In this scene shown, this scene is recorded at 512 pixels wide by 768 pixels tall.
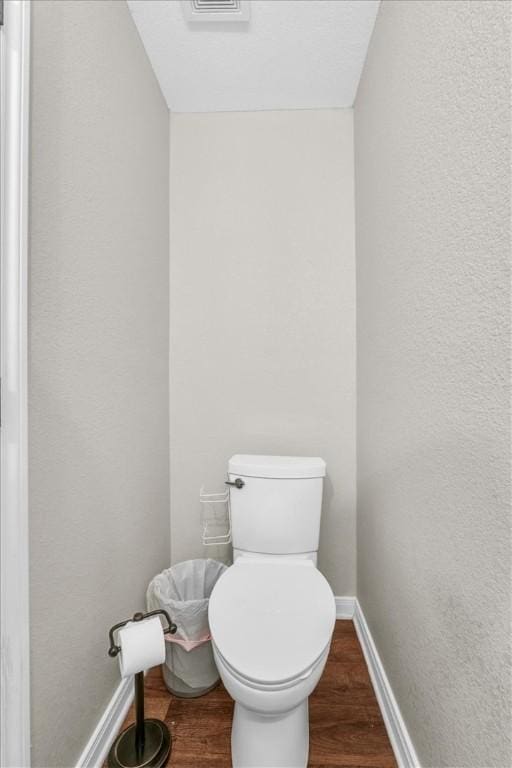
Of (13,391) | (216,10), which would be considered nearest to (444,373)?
(13,391)

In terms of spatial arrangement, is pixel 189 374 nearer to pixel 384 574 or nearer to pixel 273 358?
pixel 273 358

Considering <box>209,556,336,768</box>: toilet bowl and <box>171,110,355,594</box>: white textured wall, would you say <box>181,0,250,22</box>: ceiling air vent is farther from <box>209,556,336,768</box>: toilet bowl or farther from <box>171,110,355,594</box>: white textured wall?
<box>209,556,336,768</box>: toilet bowl

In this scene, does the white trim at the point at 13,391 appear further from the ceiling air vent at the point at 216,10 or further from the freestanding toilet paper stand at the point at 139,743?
the ceiling air vent at the point at 216,10

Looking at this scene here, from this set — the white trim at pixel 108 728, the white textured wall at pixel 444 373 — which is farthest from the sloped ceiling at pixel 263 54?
the white trim at pixel 108 728

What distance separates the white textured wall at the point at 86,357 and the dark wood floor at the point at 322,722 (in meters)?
0.28

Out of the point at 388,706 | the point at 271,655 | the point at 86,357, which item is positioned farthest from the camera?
the point at 388,706

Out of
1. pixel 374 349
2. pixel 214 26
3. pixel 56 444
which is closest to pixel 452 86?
pixel 374 349

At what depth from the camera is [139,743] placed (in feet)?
3.76

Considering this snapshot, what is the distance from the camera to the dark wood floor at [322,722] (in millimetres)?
1156

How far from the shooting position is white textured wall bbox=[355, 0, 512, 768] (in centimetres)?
67

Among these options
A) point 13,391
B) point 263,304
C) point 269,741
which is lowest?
point 269,741

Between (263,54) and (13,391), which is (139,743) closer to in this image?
(13,391)

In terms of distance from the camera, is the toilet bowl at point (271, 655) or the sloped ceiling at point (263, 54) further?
the sloped ceiling at point (263, 54)

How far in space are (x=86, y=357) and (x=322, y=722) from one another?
1.39 m
